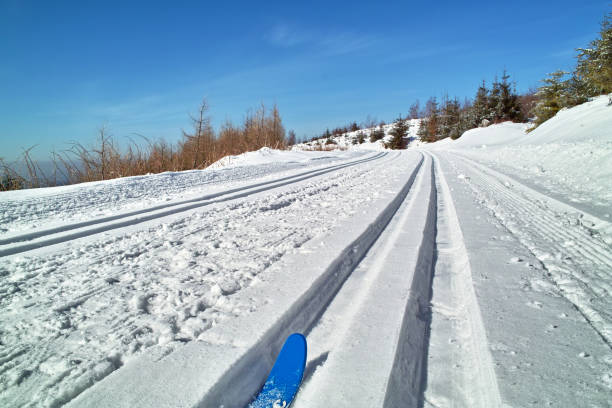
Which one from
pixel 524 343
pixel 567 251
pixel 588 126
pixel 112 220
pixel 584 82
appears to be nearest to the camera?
pixel 524 343

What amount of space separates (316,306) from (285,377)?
0.49 meters

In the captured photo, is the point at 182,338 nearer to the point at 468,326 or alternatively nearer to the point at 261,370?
the point at 261,370

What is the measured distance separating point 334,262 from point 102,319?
4.24 ft

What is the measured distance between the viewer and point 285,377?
1.01 meters

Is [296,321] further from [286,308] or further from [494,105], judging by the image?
[494,105]

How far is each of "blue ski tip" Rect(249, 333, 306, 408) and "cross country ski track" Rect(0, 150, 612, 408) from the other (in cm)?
→ 6

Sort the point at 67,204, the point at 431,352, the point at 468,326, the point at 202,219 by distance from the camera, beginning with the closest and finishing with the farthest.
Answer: the point at 431,352 < the point at 468,326 < the point at 202,219 < the point at 67,204

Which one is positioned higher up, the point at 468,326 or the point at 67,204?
the point at 67,204

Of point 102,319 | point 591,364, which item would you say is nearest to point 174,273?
point 102,319

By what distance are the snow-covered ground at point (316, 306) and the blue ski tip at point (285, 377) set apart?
0.17 feet

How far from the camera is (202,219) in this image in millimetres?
3047

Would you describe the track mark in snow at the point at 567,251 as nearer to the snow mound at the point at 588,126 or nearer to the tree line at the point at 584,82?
the snow mound at the point at 588,126

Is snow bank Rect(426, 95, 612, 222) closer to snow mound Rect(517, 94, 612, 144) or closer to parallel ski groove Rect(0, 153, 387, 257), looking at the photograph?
snow mound Rect(517, 94, 612, 144)

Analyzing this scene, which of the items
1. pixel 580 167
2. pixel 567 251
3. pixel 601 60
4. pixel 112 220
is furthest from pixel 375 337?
pixel 601 60
